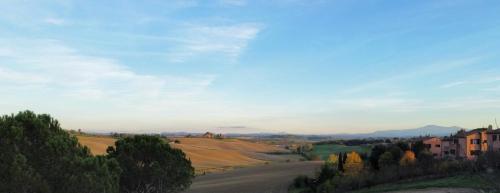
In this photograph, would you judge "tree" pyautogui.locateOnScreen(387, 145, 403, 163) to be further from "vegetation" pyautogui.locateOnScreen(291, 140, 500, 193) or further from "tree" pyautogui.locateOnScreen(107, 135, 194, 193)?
"tree" pyautogui.locateOnScreen(107, 135, 194, 193)

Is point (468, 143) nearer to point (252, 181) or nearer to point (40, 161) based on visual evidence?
point (252, 181)

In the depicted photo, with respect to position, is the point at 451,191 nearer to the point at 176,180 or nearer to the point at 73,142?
the point at 176,180

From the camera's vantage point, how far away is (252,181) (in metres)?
69.6

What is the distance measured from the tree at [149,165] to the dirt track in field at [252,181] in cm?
2542

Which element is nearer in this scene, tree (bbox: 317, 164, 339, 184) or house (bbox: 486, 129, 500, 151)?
tree (bbox: 317, 164, 339, 184)

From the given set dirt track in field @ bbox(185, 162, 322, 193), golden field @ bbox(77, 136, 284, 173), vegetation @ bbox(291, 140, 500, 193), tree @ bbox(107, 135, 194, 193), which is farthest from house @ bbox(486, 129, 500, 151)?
tree @ bbox(107, 135, 194, 193)

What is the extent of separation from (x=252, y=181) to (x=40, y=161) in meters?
52.4

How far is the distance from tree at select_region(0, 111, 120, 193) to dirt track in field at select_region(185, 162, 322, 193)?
128ft

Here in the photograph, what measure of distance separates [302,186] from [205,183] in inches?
566

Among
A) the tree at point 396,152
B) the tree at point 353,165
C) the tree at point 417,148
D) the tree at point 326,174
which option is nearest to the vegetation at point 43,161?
the tree at point 326,174

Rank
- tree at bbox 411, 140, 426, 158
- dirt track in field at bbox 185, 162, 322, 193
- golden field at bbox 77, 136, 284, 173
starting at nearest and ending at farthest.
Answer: dirt track in field at bbox 185, 162, 322, 193 → tree at bbox 411, 140, 426, 158 → golden field at bbox 77, 136, 284, 173

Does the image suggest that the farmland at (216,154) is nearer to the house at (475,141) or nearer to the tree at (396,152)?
the tree at (396,152)

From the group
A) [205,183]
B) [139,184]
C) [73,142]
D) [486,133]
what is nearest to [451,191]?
[139,184]

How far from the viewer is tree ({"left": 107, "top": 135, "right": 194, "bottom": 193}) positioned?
30.7 metres
